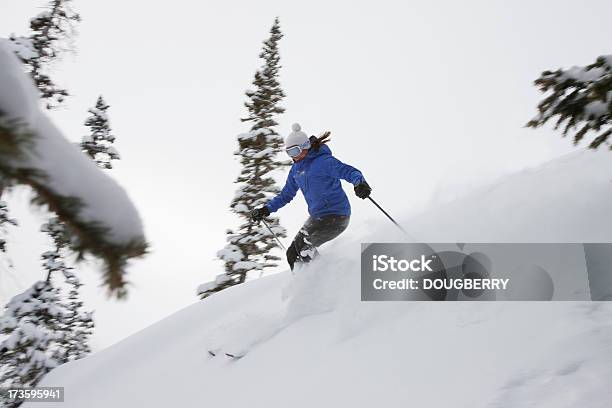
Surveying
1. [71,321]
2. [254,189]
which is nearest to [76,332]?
[71,321]

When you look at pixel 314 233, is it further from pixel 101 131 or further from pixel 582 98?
pixel 101 131

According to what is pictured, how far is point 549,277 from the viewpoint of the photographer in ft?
13.1

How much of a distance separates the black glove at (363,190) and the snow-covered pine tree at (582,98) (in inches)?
91.9

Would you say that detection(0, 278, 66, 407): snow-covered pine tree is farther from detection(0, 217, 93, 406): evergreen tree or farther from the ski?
the ski

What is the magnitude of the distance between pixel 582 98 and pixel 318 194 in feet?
11.7

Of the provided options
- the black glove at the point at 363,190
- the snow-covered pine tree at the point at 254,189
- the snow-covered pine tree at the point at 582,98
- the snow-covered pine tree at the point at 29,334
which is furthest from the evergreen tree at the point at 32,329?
the snow-covered pine tree at the point at 582,98

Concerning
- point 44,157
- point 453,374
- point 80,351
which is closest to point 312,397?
point 453,374

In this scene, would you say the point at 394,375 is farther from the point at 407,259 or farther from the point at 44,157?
the point at 44,157

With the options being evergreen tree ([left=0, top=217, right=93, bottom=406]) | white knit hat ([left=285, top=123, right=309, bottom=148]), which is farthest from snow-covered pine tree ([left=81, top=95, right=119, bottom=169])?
white knit hat ([left=285, top=123, right=309, bottom=148])

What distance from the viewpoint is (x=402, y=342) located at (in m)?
3.91

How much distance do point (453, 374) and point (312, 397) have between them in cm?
126

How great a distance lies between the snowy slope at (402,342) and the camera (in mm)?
2889

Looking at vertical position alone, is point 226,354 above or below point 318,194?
below

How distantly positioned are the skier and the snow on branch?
525 centimetres
